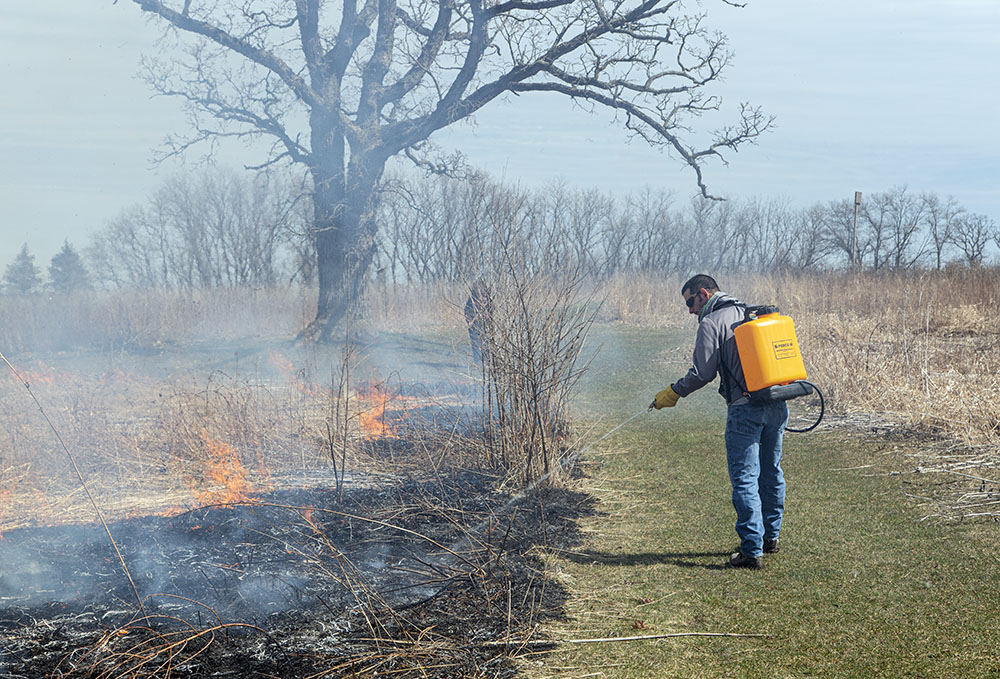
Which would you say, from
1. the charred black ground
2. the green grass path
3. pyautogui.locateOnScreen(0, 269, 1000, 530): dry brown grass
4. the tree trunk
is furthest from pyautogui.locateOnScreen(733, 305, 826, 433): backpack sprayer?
the tree trunk

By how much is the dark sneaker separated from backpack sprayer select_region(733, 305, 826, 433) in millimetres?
966

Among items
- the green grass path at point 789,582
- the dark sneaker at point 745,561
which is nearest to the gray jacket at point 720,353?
the dark sneaker at point 745,561

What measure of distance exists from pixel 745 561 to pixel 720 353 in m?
1.37

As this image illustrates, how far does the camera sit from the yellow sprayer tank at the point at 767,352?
5145 mm

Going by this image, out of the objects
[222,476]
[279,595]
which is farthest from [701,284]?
[222,476]

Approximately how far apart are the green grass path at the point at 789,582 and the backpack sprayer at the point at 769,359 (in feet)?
3.63

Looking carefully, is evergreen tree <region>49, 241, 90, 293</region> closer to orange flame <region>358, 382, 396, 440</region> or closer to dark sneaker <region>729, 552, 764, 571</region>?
orange flame <region>358, 382, 396, 440</region>

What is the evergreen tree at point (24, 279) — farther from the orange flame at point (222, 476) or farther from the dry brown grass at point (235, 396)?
the orange flame at point (222, 476)

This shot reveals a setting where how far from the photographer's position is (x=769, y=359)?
16.9 feet

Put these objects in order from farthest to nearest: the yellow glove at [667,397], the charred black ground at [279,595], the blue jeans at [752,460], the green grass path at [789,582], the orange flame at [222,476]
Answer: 1. the orange flame at [222,476]
2. the yellow glove at [667,397]
3. the blue jeans at [752,460]
4. the green grass path at [789,582]
5. the charred black ground at [279,595]

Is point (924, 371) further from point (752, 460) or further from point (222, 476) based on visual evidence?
point (222, 476)

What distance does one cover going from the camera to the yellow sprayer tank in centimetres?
514

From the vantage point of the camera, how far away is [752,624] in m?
4.46

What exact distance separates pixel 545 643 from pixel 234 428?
17.1ft
